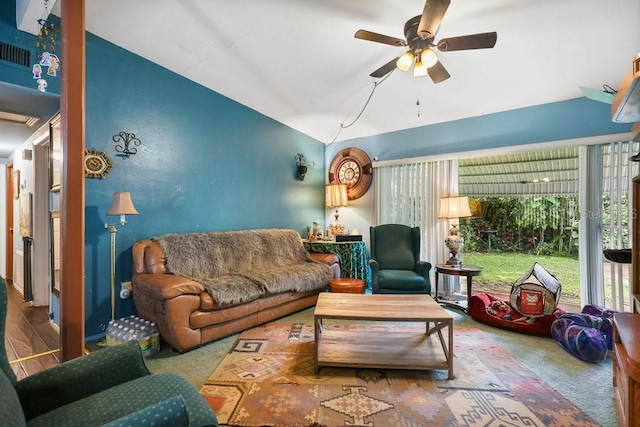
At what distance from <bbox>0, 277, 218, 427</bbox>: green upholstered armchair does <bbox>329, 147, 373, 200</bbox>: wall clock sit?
13.3 ft

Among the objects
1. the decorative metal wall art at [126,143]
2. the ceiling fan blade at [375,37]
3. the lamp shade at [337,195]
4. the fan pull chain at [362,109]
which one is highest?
the fan pull chain at [362,109]

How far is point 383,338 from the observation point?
2355 millimetres

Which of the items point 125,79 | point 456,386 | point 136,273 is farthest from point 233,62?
point 456,386

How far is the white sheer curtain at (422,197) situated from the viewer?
4.16 metres

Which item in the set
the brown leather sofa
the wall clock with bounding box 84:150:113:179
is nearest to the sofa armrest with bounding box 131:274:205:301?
the brown leather sofa

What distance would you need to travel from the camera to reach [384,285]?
11.2 ft

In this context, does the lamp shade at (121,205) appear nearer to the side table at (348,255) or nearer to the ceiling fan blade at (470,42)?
the side table at (348,255)

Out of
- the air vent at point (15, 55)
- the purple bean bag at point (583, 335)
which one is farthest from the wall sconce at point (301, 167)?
the purple bean bag at point (583, 335)

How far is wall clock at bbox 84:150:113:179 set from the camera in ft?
8.26

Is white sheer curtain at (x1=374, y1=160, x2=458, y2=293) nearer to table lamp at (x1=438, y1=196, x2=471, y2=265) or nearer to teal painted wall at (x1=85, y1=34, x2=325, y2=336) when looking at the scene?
table lamp at (x1=438, y1=196, x2=471, y2=265)

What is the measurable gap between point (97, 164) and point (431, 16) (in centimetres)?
286

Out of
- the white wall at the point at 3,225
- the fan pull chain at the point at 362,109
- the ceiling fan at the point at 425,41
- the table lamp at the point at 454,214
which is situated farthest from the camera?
the white wall at the point at 3,225

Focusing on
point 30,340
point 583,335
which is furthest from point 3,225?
point 583,335

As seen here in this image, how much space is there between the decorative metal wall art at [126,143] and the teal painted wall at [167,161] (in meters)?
0.04
